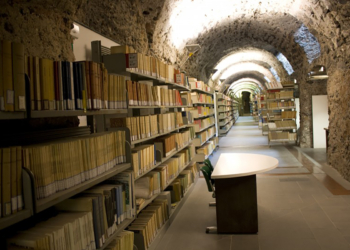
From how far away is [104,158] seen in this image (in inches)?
96.2

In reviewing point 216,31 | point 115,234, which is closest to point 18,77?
point 115,234

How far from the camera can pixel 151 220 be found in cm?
362

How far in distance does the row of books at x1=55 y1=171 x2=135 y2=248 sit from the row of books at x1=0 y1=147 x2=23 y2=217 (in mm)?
598

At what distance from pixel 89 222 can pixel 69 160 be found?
446mm

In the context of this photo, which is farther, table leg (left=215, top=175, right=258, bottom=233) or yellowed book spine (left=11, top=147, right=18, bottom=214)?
table leg (left=215, top=175, right=258, bottom=233)

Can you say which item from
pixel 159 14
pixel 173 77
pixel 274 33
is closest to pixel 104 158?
pixel 173 77

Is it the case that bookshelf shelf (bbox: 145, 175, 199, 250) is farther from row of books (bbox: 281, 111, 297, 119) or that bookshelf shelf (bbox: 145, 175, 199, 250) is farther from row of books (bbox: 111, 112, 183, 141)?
row of books (bbox: 281, 111, 297, 119)

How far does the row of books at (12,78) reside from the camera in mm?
1502

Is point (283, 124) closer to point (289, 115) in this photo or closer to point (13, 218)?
point (289, 115)

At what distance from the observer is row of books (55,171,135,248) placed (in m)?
2.15

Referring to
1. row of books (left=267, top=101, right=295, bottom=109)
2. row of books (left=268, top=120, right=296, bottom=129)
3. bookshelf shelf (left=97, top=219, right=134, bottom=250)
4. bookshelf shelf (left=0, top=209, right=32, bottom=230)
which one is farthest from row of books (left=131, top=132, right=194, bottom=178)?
row of books (left=267, top=101, right=295, bottom=109)

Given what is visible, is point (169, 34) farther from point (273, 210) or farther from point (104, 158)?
point (104, 158)

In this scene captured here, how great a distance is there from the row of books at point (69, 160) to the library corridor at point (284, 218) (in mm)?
1732

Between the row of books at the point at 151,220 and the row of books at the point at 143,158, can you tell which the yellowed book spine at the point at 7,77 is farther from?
the row of books at the point at 151,220
